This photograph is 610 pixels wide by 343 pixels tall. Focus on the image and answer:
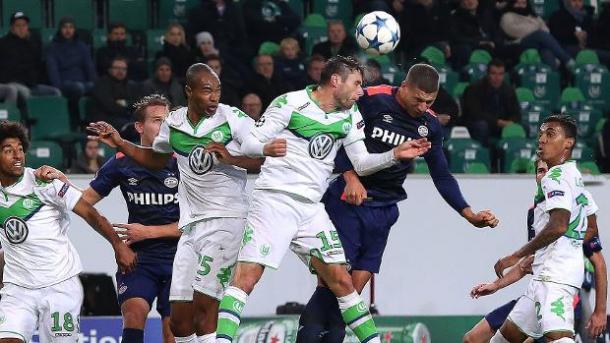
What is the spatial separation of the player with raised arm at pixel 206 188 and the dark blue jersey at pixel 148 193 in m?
0.77

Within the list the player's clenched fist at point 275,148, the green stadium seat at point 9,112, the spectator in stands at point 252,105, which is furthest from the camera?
the spectator in stands at point 252,105

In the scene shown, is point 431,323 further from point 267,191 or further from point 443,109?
point 267,191

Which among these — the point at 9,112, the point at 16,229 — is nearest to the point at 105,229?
the point at 16,229

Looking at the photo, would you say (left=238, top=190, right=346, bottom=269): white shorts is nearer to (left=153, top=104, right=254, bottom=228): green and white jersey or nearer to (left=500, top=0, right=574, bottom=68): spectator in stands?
(left=153, top=104, right=254, bottom=228): green and white jersey

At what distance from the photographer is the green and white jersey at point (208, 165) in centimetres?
937

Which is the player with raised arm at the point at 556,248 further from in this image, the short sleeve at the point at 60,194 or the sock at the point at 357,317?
the short sleeve at the point at 60,194

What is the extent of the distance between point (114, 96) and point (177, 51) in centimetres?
122

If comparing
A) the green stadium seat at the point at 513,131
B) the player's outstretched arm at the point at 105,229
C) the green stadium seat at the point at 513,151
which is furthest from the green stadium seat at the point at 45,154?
the player's outstretched arm at the point at 105,229

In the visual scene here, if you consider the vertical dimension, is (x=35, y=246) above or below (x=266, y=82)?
below

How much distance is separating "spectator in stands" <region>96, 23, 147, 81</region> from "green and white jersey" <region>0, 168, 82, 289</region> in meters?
7.74

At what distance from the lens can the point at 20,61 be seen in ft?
54.3

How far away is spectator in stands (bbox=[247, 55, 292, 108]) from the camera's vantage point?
16500mm

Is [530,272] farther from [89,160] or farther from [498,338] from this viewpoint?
[89,160]

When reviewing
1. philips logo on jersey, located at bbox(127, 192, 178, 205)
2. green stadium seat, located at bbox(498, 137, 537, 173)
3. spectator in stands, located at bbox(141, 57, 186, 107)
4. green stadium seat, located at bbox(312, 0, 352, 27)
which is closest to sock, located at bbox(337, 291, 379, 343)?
philips logo on jersey, located at bbox(127, 192, 178, 205)
